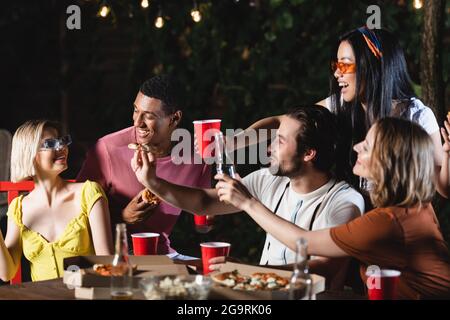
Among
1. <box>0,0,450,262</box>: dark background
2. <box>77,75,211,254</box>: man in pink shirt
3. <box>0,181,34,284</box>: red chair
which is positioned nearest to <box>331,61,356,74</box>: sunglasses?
<box>77,75,211,254</box>: man in pink shirt

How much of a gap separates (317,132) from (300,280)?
0.96 m

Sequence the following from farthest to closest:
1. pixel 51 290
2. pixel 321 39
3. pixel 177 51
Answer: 1. pixel 177 51
2. pixel 321 39
3. pixel 51 290

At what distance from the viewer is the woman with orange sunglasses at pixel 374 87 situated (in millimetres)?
3537

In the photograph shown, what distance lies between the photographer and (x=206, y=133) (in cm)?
346

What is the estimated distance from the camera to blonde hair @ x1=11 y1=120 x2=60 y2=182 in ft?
11.3

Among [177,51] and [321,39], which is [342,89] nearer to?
[321,39]

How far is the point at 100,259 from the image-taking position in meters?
2.88

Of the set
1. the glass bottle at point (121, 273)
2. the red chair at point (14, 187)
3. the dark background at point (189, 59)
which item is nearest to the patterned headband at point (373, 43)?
the glass bottle at point (121, 273)

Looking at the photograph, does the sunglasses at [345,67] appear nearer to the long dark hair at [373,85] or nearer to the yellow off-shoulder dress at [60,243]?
the long dark hair at [373,85]

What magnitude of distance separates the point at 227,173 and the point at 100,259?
22.1 inches

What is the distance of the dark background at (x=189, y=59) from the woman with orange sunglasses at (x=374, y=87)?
83.7 inches

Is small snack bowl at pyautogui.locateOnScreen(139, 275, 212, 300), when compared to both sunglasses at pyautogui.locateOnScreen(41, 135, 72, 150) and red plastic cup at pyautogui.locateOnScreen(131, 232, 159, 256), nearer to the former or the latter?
red plastic cup at pyautogui.locateOnScreen(131, 232, 159, 256)

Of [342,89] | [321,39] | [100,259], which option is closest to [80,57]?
[321,39]

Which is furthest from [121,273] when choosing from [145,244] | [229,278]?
[145,244]
